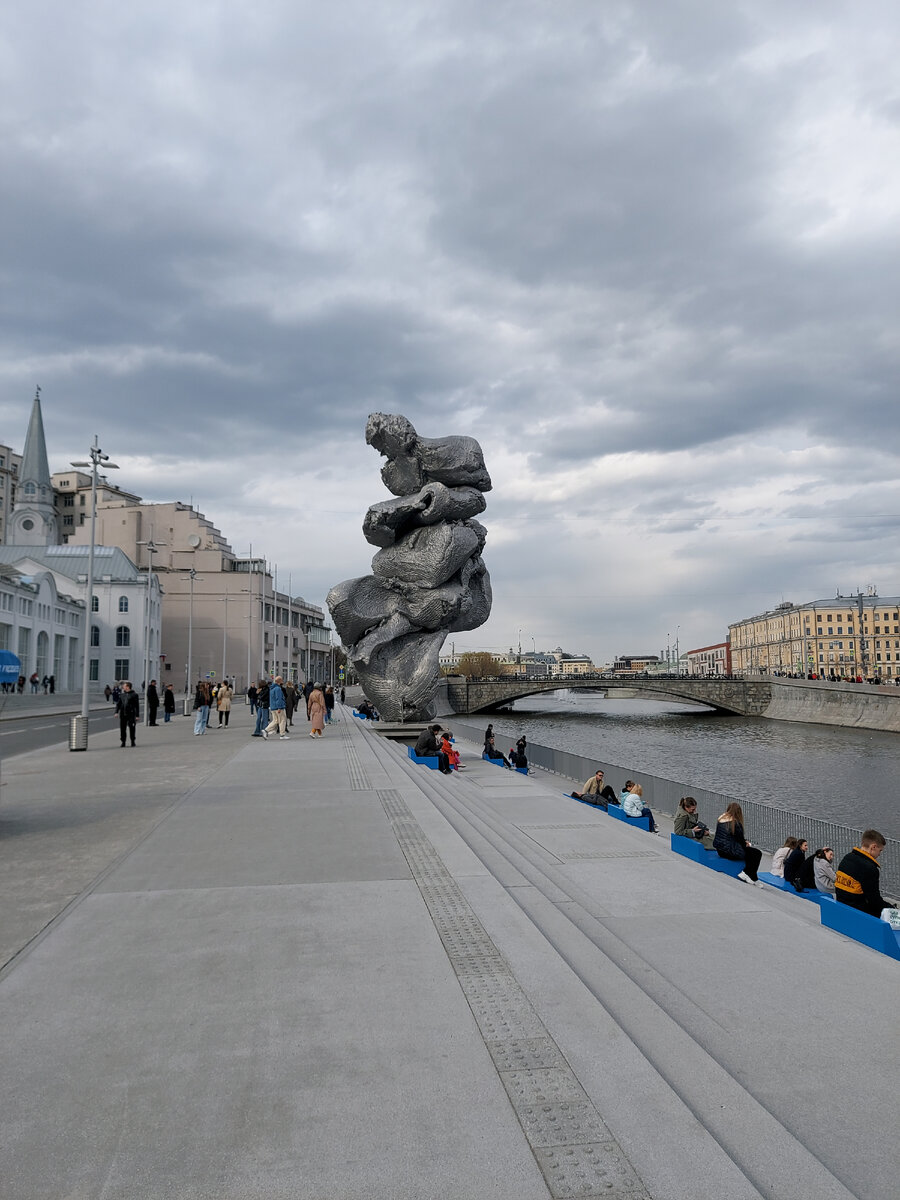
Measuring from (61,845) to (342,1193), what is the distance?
693cm

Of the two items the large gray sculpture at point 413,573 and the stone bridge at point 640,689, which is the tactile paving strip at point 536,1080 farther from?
the stone bridge at point 640,689

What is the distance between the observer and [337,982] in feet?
16.6

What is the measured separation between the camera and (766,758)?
36.4 meters

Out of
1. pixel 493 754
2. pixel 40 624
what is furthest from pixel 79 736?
pixel 40 624

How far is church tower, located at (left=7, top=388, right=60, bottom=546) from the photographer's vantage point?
8288 cm

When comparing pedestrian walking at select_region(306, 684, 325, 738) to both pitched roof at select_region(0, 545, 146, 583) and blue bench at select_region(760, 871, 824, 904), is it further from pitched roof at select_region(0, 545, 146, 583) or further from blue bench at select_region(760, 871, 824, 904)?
pitched roof at select_region(0, 545, 146, 583)

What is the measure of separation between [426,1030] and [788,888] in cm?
637

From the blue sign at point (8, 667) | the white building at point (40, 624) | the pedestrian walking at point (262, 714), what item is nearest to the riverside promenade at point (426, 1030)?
the blue sign at point (8, 667)

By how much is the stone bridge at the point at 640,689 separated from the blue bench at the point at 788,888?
59.4 m

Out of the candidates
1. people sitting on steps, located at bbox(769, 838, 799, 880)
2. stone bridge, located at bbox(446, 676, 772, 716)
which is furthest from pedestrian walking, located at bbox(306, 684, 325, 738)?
stone bridge, located at bbox(446, 676, 772, 716)

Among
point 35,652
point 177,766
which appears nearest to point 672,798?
point 177,766

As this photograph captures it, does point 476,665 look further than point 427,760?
Yes

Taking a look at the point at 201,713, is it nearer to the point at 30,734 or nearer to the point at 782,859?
the point at 30,734

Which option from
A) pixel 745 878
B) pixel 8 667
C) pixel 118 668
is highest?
pixel 118 668
